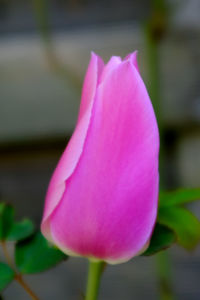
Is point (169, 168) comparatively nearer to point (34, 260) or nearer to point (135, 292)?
point (135, 292)

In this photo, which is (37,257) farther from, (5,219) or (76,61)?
(76,61)

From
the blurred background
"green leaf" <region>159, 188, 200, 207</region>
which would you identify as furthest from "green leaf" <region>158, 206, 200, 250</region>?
the blurred background

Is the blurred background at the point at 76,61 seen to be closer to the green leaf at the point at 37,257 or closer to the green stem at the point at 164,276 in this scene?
the green stem at the point at 164,276

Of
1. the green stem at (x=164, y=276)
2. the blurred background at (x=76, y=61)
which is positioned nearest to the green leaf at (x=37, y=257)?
the green stem at (x=164, y=276)

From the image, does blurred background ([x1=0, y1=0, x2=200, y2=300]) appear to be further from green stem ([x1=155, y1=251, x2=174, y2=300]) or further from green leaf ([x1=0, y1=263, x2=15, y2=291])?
green leaf ([x1=0, y1=263, x2=15, y2=291])

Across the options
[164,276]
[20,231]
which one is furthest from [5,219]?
[164,276]

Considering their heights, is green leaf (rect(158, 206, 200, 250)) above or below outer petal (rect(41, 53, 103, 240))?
below
